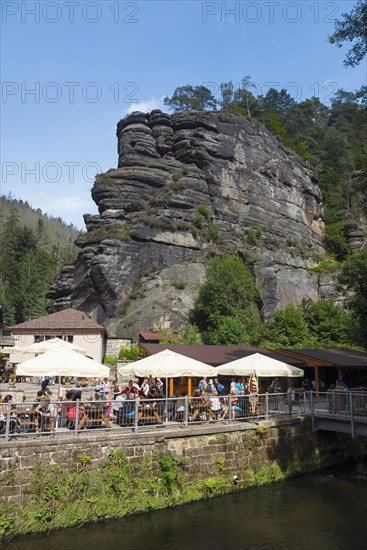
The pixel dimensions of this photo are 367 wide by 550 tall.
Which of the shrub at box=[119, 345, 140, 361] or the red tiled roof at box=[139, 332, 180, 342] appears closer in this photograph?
the shrub at box=[119, 345, 140, 361]

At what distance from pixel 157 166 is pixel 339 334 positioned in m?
31.4

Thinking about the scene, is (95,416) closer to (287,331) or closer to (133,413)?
(133,413)

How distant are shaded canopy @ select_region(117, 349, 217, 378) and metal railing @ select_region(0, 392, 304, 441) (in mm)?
903

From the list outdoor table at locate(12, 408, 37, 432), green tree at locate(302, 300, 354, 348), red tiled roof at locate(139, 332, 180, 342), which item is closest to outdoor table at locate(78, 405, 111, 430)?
outdoor table at locate(12, 408, 37, 432)

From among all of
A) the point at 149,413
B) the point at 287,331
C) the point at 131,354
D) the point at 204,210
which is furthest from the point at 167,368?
the point at 204,210

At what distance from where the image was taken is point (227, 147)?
192 feet

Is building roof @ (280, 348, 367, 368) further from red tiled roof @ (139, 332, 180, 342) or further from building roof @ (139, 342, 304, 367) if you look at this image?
red tiled roof @ (139, 332, 180, 342)

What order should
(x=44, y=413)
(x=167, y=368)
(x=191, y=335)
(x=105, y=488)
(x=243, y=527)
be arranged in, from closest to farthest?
1. (x=243, y=527)
2. (x=105, y=488)
3. (x=44, y=413)
4. (x=167, y=368)
5. (x=191, y=335)

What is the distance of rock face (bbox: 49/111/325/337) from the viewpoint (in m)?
45.8

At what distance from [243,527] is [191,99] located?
76.0 metres

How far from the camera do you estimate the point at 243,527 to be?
41.0 ft

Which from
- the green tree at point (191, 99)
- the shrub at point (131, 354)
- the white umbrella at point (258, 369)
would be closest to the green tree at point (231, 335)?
the shrub at point (131, 354)

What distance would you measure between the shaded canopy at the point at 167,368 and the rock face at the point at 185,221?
1008 inches

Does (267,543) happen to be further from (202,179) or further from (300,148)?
(300,148)
